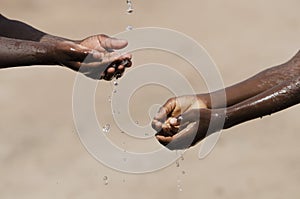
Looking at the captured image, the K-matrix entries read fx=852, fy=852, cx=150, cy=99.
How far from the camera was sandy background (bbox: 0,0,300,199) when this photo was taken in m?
4.84

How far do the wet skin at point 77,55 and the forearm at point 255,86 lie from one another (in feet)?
1.11

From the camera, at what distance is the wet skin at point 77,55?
295 cm

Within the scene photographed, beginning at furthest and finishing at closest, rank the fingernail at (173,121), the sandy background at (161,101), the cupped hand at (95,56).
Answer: the sandy background at (161,101) → the cupped hand at (95,56) → the fingernail at (173,121)

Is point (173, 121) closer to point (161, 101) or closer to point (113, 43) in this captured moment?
point (113, 43)

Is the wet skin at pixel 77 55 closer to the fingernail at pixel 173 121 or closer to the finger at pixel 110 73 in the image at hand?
the finger at pixel 110 73

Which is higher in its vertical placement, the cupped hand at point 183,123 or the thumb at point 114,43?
the thumb at point 114,43

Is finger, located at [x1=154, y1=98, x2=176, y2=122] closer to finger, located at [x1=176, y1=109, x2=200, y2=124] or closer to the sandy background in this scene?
finger, located at [x1=176, y1=109, x2=200, y2=124]

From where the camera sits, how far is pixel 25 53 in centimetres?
302

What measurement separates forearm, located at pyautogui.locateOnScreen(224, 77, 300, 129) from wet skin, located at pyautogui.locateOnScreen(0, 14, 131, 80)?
0.41 meters

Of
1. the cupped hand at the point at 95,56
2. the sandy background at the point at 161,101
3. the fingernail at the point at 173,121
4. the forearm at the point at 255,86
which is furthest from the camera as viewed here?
the sandy background at the point at 161,101

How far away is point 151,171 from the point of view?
479 centimetres

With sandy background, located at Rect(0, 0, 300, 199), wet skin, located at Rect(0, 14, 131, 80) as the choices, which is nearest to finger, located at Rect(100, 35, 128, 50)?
wet skin, located at Rect(0, 14, 131, 80)

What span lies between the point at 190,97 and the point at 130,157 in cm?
205

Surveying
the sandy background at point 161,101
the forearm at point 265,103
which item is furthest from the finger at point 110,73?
the sandy background at point 161,101
